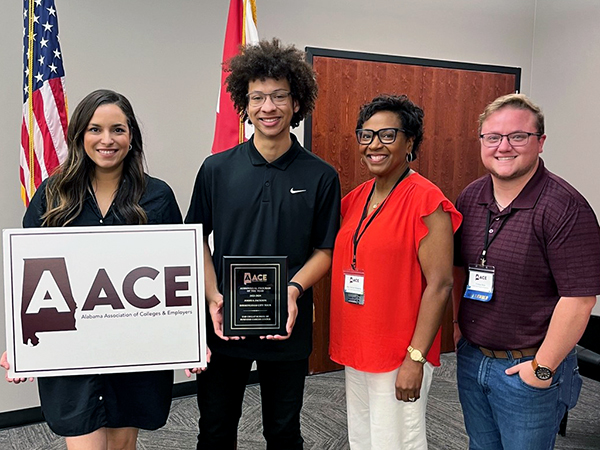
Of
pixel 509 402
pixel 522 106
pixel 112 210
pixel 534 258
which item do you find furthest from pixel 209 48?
pixel 509 402

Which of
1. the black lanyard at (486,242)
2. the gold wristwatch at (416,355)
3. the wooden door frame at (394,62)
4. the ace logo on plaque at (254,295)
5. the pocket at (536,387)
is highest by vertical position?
the wooden door frame at (394,62)

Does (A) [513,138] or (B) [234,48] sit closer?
(A) [513,138]

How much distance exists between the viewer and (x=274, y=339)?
1719 mm

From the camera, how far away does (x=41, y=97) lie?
2.43 metres

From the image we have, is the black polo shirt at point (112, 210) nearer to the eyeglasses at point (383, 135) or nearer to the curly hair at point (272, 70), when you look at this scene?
the curly hair at point (272, 70)

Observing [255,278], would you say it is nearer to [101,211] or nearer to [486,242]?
[101,211]

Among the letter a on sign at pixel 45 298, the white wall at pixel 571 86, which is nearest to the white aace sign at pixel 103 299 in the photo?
the letter a on sign at pixel 45 298

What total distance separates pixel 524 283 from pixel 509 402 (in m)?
0.36

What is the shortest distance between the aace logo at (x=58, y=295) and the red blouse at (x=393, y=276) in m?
0.60

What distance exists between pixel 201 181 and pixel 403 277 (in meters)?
0.77

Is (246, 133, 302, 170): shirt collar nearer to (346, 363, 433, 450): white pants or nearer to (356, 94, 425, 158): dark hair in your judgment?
(356, 94, 425, 158): dark hair

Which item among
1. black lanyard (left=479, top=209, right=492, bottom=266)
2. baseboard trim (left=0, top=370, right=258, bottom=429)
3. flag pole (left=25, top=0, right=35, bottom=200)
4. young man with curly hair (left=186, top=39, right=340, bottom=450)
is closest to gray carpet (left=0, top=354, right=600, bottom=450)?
baseboard trim (left=0, top=370, right=258, bottom=429)

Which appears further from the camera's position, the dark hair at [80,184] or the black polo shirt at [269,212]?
the black polo shirt at [269,212]

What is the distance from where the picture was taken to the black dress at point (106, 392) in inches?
60.7
